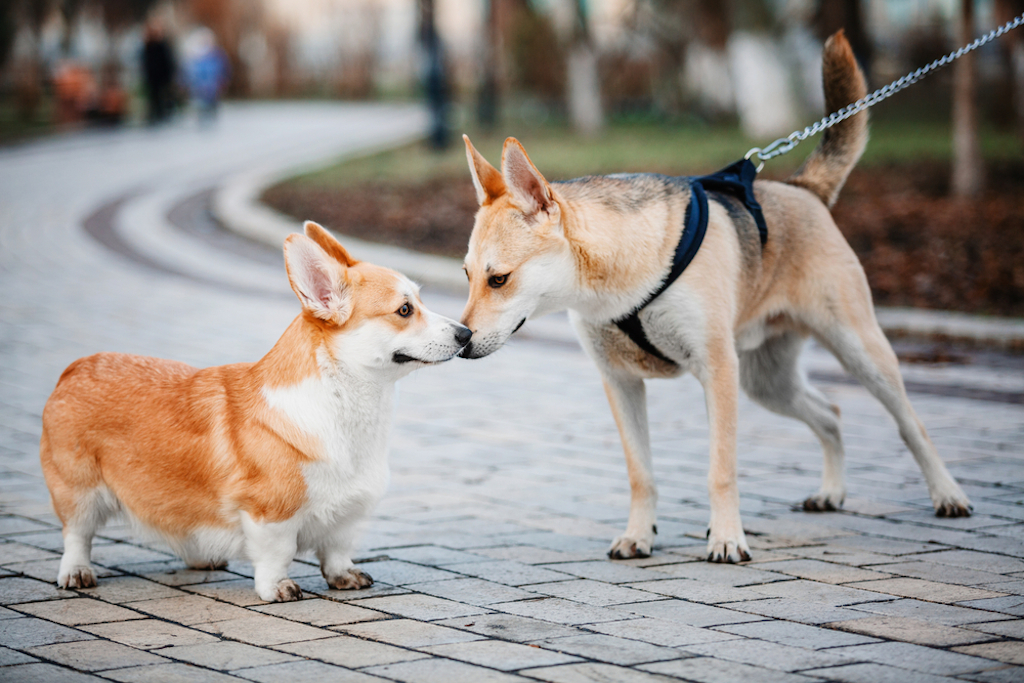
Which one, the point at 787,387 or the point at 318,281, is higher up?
the point at 318,281

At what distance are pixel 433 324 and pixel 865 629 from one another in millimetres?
1781

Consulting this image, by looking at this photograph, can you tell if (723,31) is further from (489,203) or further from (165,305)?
(489,203)

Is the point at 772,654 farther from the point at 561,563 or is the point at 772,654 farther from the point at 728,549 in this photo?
the point at 561,563

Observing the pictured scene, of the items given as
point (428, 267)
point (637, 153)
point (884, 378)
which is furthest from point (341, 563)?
point (637, 153)

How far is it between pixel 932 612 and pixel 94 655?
2704 mm

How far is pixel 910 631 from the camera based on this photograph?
3.43 meters

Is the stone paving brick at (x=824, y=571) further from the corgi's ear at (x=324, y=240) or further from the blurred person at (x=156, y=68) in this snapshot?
the blurred person at (x=156, y=68)

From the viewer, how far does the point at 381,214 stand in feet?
47.0

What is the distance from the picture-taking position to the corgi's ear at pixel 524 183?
4.15 m

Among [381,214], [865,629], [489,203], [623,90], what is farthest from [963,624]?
[623,90]

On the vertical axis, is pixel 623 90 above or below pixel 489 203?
above

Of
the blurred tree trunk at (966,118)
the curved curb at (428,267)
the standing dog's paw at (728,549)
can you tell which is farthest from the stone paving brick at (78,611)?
the blurred tree trunk at (966,118)

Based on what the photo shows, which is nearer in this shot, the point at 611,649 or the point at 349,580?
the point at 611,649

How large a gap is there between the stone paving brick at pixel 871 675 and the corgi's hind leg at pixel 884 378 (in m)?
1.87
